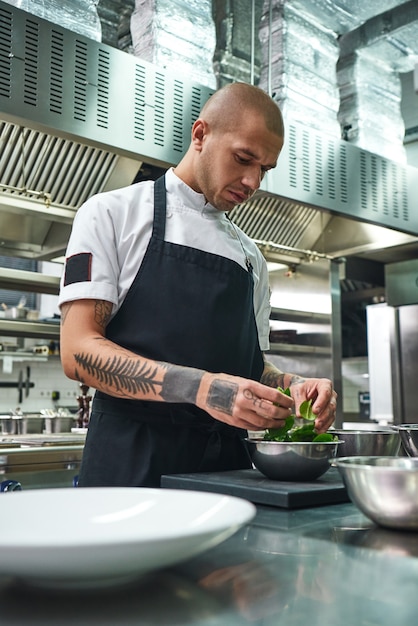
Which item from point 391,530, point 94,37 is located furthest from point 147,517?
point 94,37

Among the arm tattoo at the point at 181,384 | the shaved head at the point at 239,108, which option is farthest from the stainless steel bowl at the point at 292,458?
the shaved head at the point at 239,108

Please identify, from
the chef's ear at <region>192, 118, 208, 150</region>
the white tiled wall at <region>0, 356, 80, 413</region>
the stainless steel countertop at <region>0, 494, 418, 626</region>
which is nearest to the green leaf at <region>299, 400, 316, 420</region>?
the stainless steel countertop at <region>0, 494, 418, 626</region>

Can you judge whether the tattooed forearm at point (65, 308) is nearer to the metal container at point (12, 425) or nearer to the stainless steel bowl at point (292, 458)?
the stainless steel bowl at point (292, 458)

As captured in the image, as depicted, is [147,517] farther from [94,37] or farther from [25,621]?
[94,37]

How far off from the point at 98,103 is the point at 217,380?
1.67m

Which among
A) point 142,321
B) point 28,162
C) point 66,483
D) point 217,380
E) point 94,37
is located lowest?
point 66,483

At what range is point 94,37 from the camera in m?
2.73

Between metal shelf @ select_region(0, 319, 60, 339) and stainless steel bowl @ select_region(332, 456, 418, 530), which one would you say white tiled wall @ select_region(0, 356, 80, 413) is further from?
stainless steel bowl @ select_region(332, 456, 418, 530)

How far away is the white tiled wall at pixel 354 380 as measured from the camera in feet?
21.7

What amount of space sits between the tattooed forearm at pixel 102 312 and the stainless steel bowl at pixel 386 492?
770mm

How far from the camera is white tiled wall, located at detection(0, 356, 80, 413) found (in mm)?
6961

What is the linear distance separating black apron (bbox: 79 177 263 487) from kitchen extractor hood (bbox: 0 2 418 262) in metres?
0.97

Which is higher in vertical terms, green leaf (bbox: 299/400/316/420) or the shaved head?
the shaved head

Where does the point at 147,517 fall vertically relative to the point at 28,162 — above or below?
below
